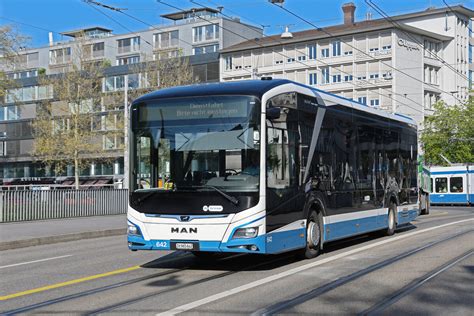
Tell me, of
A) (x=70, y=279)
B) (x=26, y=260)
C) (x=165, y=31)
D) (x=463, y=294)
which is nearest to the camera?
(x=463, y=294)

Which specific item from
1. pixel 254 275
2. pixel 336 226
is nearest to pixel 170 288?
pixel 254 275

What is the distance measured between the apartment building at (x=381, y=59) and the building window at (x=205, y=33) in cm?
693

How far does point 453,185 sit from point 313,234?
4135 centimetres

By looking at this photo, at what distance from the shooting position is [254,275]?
10.8 meters

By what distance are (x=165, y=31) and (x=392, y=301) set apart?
268 feet

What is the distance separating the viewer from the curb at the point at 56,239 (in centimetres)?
1670

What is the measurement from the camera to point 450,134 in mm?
68438

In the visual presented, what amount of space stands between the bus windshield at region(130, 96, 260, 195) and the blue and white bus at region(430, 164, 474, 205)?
42637 millimetres

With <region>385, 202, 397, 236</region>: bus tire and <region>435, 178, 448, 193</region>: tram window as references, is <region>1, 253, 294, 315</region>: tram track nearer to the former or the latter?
<region>385, 202, 397, 236</region>: bus tire

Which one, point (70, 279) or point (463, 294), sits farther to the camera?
point (70, 279)

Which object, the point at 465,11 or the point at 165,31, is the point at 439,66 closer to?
the point at 465,11

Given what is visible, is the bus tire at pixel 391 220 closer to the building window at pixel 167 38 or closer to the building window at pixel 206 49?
the building window at pixel 206 49

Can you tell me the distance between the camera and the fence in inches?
990

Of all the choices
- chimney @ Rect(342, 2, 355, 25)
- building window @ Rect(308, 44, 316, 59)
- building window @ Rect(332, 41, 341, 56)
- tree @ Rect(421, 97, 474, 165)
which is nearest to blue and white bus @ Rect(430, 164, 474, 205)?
tree @ Rect(421, 97, 474, 165)
